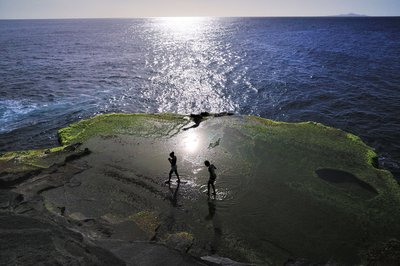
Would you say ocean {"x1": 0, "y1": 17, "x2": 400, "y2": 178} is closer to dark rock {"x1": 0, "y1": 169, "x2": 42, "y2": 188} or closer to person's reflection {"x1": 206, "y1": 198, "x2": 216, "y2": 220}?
dark rock {"x1": 0, "y1": 169, "x2": 42, "y2": 188}

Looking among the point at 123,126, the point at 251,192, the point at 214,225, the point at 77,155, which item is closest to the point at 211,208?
the point at 214,225

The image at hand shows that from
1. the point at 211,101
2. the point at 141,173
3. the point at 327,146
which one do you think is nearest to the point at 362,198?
the point at 327,146

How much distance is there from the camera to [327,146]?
2734 centimetres

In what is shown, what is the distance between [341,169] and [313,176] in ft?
8.85

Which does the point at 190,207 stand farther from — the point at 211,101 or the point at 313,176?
the point at 211,101

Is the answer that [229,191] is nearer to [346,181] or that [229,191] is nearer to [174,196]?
[174,196]

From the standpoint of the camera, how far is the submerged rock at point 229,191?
55.3ft

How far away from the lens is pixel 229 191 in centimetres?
2156

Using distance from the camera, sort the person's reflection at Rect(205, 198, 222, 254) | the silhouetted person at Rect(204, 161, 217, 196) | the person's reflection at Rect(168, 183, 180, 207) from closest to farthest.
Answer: the person's reflection at Rect(205, 198, 222, 254) → the silhouetted person at Rect(204, 161, 217, 196) → the person's reflection at Rect(168, 183, 180, 207)

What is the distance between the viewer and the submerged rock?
1684cm

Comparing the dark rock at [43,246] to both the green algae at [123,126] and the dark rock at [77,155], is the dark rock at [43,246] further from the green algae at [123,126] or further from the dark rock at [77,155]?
the green algae at [123,126]

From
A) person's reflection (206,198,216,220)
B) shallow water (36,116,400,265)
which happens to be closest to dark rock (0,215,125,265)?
shallow water (36,116,400,265)

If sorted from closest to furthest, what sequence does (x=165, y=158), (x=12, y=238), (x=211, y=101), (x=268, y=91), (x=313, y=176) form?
1. (x=12, y=238)
2. (x=313, y=176)
3. (x=165, y=158)
4. (x=211, y=101)
5. (x=268, y=91)

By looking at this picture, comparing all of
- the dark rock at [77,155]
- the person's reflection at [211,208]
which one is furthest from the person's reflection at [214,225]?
the dark rock at [77,155]
